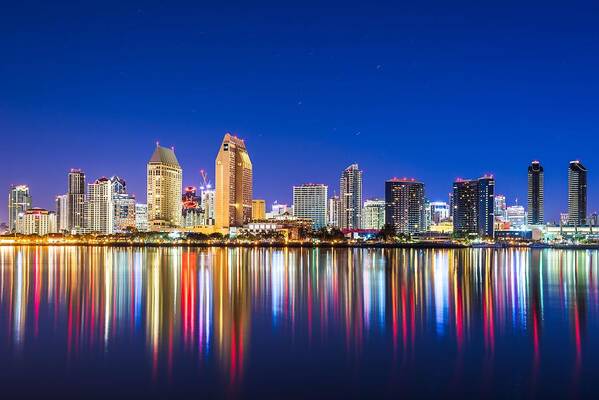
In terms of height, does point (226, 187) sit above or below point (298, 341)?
above

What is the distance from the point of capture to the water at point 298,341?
13.4m

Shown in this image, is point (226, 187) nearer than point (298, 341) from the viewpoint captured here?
No

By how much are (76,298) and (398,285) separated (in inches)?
677

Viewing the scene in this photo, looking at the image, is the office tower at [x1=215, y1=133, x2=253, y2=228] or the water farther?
the office tower at [x1=215, y1=133, x2=253, y2=228]

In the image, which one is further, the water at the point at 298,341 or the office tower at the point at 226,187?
the office tower at the point at 226,187

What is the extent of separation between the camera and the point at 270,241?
526 ft

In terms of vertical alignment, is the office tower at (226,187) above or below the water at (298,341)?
above

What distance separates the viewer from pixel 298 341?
18391 mm

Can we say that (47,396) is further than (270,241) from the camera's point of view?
No

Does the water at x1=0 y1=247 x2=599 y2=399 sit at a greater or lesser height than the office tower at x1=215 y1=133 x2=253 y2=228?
lesser

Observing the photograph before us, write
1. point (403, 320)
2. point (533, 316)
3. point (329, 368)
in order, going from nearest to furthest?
point (329, 368), point (403, 320), point (533, 316)

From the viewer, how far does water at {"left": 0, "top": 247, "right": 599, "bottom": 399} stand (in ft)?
43.8

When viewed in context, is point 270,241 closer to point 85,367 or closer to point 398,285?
point 398,285

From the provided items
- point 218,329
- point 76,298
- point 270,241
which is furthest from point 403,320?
point 270,241
